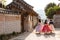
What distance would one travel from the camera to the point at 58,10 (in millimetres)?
34812

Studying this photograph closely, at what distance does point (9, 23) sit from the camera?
19.1 metres

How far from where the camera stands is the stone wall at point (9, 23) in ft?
56.8

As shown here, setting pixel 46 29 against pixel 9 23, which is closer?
pixel 9 23

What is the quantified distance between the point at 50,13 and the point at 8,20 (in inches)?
1660

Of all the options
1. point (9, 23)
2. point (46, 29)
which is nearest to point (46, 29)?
point (46, 29)

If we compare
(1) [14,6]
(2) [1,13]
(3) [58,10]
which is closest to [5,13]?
(2) [1,13]

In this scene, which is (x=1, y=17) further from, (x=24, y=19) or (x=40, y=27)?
(x=24, y=19)

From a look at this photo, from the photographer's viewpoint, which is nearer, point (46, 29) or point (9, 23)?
point (9, 23)

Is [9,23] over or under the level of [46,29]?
over

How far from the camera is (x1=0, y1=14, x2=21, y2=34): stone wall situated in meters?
17.3

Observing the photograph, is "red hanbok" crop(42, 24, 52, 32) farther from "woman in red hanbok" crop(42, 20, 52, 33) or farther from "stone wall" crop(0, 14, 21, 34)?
"stone wall" crop(0, 14, 21, 34)

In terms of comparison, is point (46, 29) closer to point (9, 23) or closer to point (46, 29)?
point (46, 29)

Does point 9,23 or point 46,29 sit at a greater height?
point 9,23

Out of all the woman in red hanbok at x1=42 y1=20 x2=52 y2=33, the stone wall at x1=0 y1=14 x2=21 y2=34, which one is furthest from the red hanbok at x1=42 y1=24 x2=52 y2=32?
the stone wall at x1=0 y1=14 x2=21 y2=34
